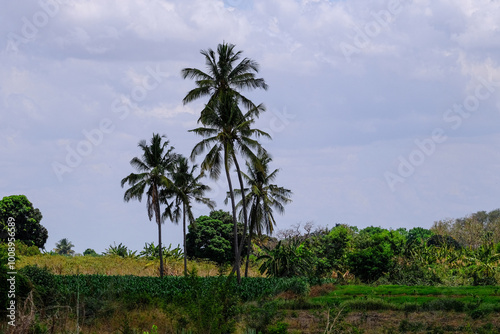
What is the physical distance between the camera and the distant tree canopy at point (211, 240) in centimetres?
6081

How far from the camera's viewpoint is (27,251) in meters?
51.6

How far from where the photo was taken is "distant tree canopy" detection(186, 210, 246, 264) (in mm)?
60812

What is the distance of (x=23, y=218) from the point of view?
60781 mm

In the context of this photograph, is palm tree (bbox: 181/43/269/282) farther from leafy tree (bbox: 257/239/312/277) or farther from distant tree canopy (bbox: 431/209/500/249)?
distant tree canopy (bbox: 431/209/500/249)

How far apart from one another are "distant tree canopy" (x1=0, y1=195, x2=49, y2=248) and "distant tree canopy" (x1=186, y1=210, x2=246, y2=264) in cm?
1627

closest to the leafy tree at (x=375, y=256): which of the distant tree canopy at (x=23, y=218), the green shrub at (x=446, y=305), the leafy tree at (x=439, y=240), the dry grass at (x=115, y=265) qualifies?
the leafy tree at (x=439, y=240)

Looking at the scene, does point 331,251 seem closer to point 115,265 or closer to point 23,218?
point 115,265

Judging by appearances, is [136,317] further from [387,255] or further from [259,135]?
[387,255]

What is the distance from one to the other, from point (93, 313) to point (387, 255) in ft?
74.0

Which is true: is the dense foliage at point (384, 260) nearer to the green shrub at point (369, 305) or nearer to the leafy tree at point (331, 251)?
the leafy tree at point (331, 251)

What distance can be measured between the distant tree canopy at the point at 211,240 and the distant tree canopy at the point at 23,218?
16.3 m

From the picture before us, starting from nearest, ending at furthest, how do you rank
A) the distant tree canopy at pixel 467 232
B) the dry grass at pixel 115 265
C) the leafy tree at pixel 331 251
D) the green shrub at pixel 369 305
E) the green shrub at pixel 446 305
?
the green shrub at pixel 446 305 < the green shrub at pixel 369 305 < the leafy tree at pixel 331 251 < the dry grass at pixel 115 265 < the distant tree canopy at pixel 467 232

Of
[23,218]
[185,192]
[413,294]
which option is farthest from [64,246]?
[413,294]

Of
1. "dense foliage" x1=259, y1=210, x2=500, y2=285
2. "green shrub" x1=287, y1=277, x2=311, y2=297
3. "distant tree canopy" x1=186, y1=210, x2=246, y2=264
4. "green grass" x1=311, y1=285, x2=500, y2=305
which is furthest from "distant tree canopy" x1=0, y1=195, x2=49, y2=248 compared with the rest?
"green grass" x1=311, y1=285, x2=500, y2=305
